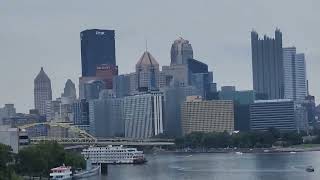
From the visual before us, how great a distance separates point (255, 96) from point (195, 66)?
76.5 feet

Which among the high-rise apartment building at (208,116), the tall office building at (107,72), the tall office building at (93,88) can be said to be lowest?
the high-rise apartment building at (208,116)

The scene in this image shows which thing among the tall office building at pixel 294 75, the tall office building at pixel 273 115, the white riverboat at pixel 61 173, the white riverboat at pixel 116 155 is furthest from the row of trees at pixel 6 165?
the tall office building at pixel 294 75

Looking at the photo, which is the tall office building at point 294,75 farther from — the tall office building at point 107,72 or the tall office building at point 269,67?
the tall office building at point 107,72

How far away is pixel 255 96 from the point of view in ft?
522

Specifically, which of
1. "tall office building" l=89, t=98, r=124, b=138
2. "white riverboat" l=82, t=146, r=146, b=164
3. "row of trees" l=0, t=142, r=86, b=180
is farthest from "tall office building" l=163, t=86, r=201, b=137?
"row of trees" l=0, t=142, r=86, b=180

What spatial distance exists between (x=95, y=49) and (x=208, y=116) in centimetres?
5650

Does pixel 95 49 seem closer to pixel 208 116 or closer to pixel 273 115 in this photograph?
pixel 208 116

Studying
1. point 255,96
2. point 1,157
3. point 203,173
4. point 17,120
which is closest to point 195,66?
point 255,96

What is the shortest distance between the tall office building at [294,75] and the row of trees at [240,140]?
81400mm

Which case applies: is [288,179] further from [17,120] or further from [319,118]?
[319,118]

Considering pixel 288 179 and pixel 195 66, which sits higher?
pixel 195 66

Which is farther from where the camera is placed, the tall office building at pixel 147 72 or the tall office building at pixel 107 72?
the tall office building at pixel 107 72

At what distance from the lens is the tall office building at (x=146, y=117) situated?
14252cm

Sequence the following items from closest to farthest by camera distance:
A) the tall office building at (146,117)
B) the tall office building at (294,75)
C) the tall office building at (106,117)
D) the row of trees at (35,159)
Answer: the row of trees at (35,159)
the tall office building at (146,117)
the tall office building at (106,117)
the tall office building at (294,75)
